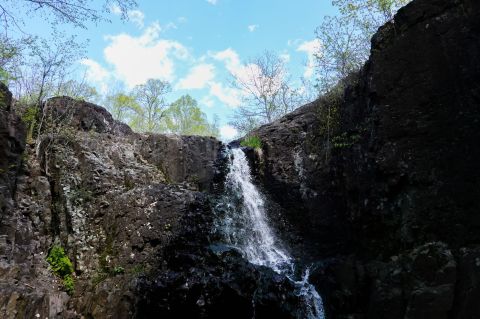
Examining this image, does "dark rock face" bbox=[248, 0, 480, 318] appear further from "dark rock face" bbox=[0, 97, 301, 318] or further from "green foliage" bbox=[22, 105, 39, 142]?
"green foliage" bbox=[22, 105, 39, 142]

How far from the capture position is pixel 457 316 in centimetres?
645

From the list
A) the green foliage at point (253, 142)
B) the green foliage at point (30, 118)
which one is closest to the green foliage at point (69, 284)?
the green foliage at point (30, 118)

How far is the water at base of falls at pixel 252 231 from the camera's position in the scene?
827 centimetres

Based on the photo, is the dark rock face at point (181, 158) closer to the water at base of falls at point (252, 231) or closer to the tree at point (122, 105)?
the water at base of falls at point (252, 231)

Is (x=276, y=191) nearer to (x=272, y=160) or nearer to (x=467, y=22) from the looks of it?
(x=272, y=160)

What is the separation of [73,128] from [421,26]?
35.2 feet

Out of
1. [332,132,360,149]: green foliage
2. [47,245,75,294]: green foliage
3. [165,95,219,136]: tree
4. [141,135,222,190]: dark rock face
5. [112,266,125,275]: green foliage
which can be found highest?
[165,95,219,136]: tree

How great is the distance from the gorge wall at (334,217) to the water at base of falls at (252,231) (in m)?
0.36

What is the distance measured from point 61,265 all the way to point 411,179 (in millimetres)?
8177

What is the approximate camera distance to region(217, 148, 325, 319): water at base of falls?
827 centimetres

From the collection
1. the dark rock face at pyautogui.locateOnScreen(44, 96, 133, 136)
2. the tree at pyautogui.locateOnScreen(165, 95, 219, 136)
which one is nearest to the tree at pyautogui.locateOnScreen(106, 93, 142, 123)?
the tree at pyautogui.locateOnScreen(165, 95, 219, 136)

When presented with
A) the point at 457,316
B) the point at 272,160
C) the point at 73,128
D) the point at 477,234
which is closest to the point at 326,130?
the point at 272,160

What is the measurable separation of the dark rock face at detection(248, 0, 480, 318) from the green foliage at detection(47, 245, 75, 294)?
5725 millimetres

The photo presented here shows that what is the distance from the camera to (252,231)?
10680 mm
